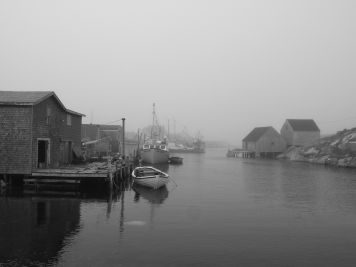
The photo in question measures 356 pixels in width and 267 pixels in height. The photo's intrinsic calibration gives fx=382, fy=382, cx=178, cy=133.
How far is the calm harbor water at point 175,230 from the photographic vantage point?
16.1m

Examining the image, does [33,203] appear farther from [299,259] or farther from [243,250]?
[299,259]

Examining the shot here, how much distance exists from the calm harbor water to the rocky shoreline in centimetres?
5591

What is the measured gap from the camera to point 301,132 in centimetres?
11619

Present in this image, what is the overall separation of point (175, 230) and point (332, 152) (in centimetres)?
8381

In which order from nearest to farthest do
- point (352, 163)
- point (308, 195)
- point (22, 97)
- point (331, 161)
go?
point (22, 97) → point (308, 195) → point (352, 163) → point (331, 161)

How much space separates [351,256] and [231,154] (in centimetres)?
13518

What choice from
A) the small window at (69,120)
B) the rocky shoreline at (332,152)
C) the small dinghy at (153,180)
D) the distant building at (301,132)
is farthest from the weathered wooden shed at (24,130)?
the distant building at (301,132)

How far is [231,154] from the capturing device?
151 metres

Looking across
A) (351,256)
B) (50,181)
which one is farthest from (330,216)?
(50,181)

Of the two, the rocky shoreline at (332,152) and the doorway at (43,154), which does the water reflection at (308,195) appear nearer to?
the doorway at (43,154)

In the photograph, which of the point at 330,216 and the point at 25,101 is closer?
the point at 330,216

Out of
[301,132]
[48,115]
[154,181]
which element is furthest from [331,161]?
[48,115]

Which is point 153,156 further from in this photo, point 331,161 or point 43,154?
point 43,154

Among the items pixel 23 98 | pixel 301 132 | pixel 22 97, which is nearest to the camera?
pixel 23 98
